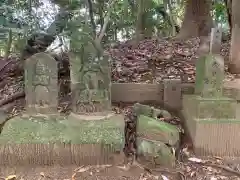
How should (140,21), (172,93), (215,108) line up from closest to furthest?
(215,108) → (172,93) → (140,21)

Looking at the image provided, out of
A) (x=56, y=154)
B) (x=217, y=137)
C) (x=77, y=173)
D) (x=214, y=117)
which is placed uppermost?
(x=214, y=117)

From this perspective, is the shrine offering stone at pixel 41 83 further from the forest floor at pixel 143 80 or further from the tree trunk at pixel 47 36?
the tree trunk at pixel 47 36

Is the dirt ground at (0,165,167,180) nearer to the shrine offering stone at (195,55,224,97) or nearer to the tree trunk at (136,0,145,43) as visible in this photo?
the shrine offering stone at (195,55,224,97)

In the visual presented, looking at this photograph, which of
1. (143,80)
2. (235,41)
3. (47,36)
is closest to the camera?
(47,36)

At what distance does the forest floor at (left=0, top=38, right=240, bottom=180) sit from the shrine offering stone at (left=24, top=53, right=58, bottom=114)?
62 centimetres

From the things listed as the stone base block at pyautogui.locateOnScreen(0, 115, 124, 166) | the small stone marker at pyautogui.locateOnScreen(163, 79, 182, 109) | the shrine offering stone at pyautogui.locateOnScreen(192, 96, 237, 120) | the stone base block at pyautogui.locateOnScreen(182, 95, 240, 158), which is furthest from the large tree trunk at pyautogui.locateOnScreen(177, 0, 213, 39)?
the stone base block at pyautogui.locateOnScreen(0, 115, 124, 166)

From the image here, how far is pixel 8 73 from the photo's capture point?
482 centimetres

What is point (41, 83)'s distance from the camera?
10.9ft

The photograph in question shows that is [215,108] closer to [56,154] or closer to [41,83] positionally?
[56,154]

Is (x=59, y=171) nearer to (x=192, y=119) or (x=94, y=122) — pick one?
(x=94, y=122)

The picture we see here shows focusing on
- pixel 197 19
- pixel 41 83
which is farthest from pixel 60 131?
pixel 197 19

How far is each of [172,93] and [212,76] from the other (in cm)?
85

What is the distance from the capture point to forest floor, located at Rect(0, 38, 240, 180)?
291 cm

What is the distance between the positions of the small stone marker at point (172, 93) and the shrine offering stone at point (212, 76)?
27.3 inches
